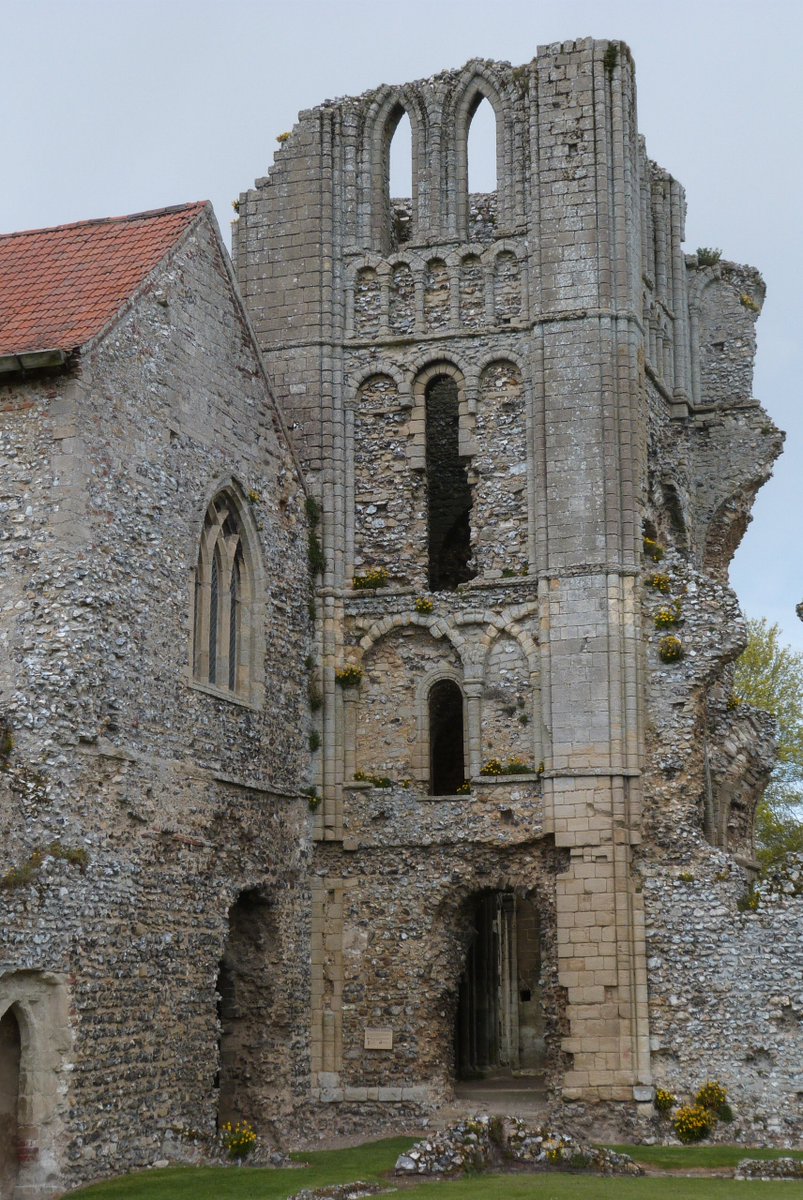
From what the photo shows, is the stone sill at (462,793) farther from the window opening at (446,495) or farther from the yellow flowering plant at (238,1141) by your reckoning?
the yellow flowering plant at (238,1141)

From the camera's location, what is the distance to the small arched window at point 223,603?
2386cm

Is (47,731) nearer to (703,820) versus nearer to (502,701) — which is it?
(502,701)

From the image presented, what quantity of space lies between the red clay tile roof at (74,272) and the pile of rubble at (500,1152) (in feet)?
33.5

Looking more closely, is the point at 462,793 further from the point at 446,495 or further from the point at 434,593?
the point at 446,495

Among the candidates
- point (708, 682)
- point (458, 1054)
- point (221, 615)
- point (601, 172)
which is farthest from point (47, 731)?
point (458, 1054)

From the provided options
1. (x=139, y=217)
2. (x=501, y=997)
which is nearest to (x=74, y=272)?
(x=139, y=217)

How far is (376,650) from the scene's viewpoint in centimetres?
2778

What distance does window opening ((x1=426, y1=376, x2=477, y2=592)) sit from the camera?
30.8 metres

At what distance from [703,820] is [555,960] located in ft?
10.6

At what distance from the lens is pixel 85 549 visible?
20.6 m

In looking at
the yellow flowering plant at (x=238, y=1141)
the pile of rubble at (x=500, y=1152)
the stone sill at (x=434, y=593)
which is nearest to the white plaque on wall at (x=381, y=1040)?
the pile of rubble at (x=500, y=1152)

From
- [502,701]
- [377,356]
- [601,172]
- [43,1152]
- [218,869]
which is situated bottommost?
[43,1152]

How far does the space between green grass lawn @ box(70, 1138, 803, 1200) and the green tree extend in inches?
921

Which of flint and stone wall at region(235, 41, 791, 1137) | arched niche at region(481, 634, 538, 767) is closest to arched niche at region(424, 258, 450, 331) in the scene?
flint and stone wall at region(235, 41, 791, 1137)
